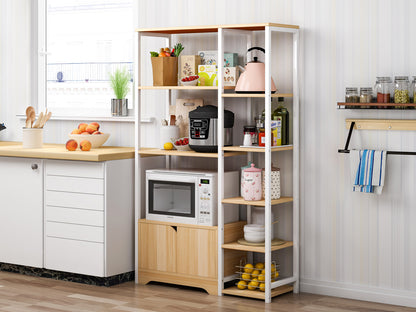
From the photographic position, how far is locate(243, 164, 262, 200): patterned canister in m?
4.38

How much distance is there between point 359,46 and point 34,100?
104 inches

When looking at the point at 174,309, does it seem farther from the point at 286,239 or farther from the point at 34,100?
the point at 34,100

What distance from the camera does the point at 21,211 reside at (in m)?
5.00

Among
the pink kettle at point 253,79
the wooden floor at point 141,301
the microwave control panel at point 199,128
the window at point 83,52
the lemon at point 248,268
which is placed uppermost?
the window at point 83,52

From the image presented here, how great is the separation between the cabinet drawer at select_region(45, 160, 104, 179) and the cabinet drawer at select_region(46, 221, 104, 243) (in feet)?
1.07

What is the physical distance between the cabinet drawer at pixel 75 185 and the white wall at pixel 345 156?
128cm

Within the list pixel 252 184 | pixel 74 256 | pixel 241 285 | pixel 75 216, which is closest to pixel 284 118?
pixel 252 184

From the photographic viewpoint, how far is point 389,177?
429 cm

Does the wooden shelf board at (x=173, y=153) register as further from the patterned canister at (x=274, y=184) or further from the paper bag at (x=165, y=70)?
the paper bag at (x=165, y=70)

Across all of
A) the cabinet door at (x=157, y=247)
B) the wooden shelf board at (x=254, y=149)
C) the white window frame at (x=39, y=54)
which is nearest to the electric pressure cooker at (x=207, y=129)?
the wooden shelf board at (x=254, y=149)

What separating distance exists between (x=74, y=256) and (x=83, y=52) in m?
1.63

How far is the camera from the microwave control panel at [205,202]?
4543 mm

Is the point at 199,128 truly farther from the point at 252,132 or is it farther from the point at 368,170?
the point at 368,170

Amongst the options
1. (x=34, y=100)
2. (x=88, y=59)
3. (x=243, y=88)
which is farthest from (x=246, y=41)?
(x=34, y=100)
